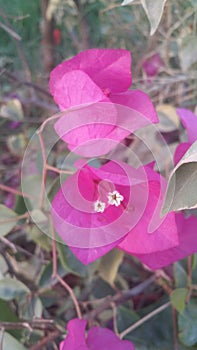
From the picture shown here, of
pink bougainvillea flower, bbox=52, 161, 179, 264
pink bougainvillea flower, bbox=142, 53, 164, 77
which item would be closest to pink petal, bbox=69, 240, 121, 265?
pink bougainvillea flower, bbox=52, 161, 179, 264

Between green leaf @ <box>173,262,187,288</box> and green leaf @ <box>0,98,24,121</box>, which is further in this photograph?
green leaf @ <box>0,98,24,121</box>

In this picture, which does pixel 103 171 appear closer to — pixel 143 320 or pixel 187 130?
pixel 187 130

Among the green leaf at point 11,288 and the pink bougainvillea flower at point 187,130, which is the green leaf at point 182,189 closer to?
the pink bougainvillea flower at point 187,130

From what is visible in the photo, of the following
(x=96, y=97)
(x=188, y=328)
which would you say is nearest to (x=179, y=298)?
(x=188, y=328)

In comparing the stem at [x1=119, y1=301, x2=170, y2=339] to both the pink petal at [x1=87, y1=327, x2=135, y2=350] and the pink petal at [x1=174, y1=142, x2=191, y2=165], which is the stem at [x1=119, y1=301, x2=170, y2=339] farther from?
the pink petal at [x1=174, y1=142, x2=191, y2=165]

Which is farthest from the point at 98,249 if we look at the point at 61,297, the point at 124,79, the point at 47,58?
the point at 47,58

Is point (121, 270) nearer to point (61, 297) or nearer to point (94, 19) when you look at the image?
point (61, 297)
